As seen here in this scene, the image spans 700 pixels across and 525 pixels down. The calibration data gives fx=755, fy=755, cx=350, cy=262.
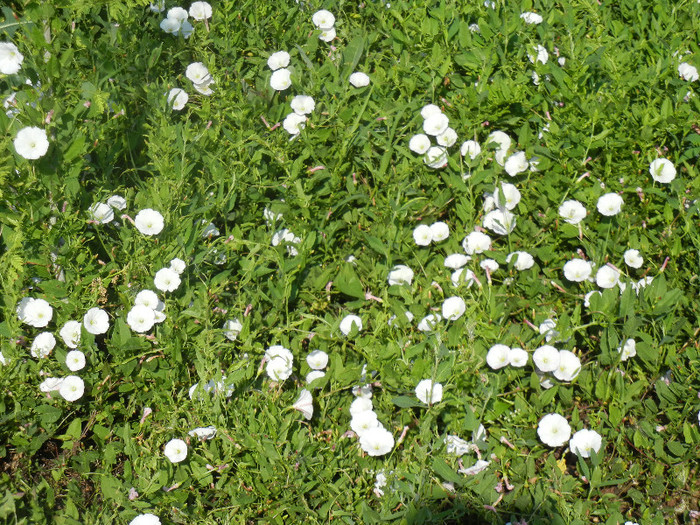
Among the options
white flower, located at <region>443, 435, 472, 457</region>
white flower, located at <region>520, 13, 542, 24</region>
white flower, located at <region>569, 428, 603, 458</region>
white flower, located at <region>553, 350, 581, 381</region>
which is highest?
white flower, located at <region>520, 13, 542, 24</region>

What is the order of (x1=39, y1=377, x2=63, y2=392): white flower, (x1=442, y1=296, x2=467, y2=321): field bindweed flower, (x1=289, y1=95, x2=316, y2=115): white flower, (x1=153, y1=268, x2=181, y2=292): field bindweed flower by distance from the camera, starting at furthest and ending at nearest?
(x1=289, y1=95, x2=316, y2=115): white flower < (x1=442, y1=296, x2=467, y2=321): field bindweed flower < (x1=153, y1=268, x2=181, y2=292): field bindweed flower < (x1=39, y1=377, x2=63, y2=392): white flower

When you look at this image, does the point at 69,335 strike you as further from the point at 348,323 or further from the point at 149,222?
the point at 348,323

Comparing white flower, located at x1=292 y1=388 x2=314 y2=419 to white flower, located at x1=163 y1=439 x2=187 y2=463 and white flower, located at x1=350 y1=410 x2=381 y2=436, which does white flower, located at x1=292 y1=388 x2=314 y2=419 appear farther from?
white flower, located at x1=163 y1=439 x2=187 y2=463

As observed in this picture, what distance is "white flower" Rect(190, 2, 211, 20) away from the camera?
332 centimetres

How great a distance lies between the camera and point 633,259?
2572 millimetres

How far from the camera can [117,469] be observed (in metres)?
2.21

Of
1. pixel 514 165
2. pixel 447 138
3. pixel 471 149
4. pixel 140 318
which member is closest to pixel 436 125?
pixel 447 138

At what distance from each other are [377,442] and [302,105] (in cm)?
138

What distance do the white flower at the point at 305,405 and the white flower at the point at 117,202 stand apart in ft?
3.03

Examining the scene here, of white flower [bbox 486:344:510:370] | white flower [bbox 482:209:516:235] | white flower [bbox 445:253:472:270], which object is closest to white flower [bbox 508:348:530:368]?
white flower [bbox 486:344:510:370]

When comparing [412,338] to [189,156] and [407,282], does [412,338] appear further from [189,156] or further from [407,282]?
[189,156]

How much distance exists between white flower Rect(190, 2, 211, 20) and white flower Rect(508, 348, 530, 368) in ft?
6.64

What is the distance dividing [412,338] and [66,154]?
1238 mm

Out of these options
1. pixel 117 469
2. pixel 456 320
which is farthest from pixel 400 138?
pixel 117 469
